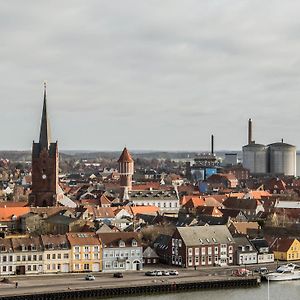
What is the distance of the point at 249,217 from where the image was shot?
84875 millimetres

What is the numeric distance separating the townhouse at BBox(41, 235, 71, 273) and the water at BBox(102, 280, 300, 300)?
27.5 feet

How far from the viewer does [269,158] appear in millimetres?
172000

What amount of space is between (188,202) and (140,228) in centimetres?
2437

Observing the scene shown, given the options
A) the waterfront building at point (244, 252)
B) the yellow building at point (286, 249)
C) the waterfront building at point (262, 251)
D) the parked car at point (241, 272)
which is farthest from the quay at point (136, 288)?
the yellow building at point (286, 249)

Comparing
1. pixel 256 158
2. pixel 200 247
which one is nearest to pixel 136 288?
pixel 200 247

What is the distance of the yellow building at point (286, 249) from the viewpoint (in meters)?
62.7

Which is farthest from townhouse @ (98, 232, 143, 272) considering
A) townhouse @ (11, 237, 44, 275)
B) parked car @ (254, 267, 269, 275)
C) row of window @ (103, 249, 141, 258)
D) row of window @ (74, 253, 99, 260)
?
parked car @ (254, 267, 269, 275)

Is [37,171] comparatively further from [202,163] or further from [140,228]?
[202,163]

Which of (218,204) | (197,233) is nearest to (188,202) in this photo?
(218,204)

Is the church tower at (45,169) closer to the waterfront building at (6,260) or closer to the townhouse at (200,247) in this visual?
the townhouse at (200,247)

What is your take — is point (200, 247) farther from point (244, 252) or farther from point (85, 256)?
point (85, 256)

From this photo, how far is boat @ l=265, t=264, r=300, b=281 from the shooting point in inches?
2154

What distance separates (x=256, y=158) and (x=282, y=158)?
583cm

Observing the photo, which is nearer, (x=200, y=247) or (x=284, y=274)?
(x=284, y=274)
